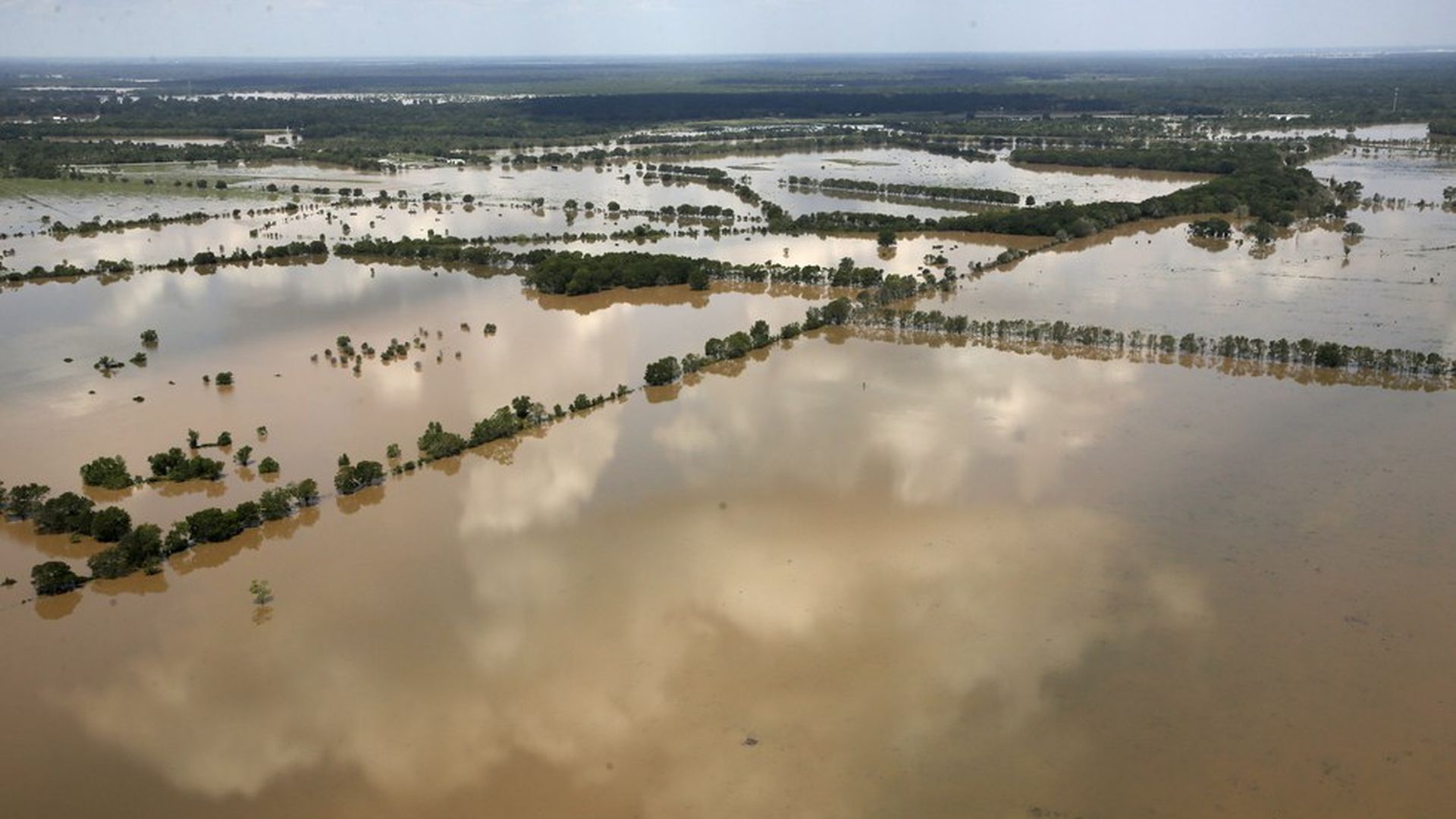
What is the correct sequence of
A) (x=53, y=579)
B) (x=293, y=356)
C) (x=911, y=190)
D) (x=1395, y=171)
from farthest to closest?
(x=1395, y=171), (x=911, y=190), (x=293, y=356), (x=53, y=579)

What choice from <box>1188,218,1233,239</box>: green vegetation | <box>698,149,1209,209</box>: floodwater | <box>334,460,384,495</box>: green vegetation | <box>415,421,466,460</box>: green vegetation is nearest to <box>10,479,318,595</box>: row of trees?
<box>334,460,384,495</box>: green vegetation

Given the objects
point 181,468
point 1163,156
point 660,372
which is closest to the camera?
point 181,468

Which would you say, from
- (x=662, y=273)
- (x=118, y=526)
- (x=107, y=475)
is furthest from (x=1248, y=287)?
(x=107, y=475)

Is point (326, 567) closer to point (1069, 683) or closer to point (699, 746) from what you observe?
point (699, 746)

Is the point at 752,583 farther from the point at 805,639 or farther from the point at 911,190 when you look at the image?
the point at 911,190

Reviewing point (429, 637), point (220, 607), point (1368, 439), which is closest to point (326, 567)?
point (220, 607)

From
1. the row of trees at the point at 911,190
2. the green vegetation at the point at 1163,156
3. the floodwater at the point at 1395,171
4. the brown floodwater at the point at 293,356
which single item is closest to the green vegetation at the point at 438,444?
the brown floodwater at the point at 293,356
